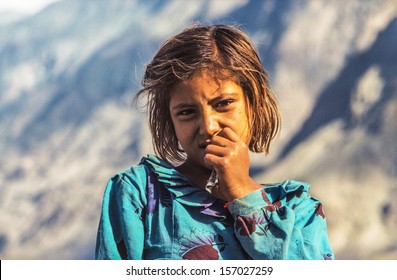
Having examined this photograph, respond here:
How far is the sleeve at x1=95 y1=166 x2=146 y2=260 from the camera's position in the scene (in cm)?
92

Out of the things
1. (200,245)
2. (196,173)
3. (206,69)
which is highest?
(206,69)

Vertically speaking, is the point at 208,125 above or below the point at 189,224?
above

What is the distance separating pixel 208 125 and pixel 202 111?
2cm

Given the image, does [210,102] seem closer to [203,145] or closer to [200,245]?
[203,145]

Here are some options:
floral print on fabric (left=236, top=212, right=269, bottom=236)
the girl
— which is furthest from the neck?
floral print on fabric (left=236, top=212, right=269, bottom=236)

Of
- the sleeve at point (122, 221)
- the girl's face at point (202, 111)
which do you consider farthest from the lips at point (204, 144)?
the sleeve at point (122, 221)

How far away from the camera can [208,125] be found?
38.5 inches

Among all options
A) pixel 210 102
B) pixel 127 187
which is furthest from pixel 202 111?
pixel 127 187

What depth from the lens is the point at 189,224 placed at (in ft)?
3.12

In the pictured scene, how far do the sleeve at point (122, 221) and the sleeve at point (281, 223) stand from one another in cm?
12

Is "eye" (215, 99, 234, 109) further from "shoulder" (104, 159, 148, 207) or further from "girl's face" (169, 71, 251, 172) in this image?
"shoulder" (104, 159, 148, 207)

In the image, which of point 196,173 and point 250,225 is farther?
point 196,173

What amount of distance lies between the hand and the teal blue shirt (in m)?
0.02

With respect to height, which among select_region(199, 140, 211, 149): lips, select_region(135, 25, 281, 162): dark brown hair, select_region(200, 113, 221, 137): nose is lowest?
select_region(199, 140, 211, 149): lips
